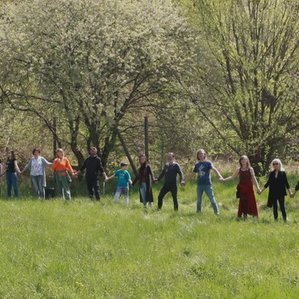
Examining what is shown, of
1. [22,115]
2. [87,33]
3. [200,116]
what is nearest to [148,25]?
[87,33]

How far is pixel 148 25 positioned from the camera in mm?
Answer: 24438

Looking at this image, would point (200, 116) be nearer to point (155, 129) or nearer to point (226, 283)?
point (155, 129)

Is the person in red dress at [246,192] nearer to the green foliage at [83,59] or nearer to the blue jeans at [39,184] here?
the blue jeans at [39,184]

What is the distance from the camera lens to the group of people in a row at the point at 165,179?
50.5ft

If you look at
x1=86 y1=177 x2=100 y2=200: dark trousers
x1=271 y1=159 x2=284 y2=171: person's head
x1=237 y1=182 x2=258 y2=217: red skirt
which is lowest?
x1=237 y1=182 x2=258 y2=217: red skirt

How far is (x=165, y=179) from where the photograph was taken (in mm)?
17359

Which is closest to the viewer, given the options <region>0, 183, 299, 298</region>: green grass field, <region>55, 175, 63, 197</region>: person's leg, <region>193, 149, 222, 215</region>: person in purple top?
<region>0, 183, 299, 298</region>: green grass field

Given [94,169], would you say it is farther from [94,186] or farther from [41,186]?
[41,186]

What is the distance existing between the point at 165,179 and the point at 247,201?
291cm

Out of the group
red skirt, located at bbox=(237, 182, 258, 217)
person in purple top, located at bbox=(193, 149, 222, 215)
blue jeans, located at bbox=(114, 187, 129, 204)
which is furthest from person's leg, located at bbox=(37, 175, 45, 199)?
red skirt, located at bbox=(237, 182, 258, 217)

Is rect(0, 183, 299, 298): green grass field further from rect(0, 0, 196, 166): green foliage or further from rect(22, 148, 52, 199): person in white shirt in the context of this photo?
rect(0, 0, 196, 166): green foliage

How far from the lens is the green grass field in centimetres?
862

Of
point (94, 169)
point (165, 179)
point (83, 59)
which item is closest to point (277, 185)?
point (165, 179)

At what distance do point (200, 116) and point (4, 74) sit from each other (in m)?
8.13
